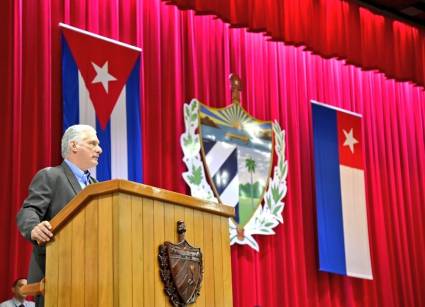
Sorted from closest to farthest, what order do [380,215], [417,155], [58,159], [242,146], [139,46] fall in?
[58,159] → [139,46] → [242,146] → [380,215] → [417,155]

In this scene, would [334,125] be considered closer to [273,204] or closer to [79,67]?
[273,204]

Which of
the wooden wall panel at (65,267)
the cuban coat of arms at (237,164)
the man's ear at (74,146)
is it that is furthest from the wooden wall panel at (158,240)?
the cuban coat of arms at (237,164)

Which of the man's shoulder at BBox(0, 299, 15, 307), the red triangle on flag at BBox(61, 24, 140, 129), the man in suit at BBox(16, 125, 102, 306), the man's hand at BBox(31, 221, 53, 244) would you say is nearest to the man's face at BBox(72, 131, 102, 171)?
the man in suit at BBox(16, 125, 102, 306)

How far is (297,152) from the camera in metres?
8.38

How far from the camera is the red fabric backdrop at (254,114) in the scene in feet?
20.2

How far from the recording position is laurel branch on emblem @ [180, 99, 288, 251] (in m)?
7.30

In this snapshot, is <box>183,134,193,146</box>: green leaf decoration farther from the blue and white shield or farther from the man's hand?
the man's hand

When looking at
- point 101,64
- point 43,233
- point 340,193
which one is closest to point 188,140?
point 101,64

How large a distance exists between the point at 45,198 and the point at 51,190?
0.14 feet

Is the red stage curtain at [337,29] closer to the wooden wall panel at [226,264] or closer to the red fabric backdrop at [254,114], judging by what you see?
the red fabric backdrop at [254,114]

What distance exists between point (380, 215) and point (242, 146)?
236 cm

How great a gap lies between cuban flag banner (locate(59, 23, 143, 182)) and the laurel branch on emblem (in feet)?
2.42

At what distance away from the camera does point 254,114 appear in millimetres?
8102

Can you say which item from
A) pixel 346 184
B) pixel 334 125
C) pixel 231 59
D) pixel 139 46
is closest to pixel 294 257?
pixel 346 184
